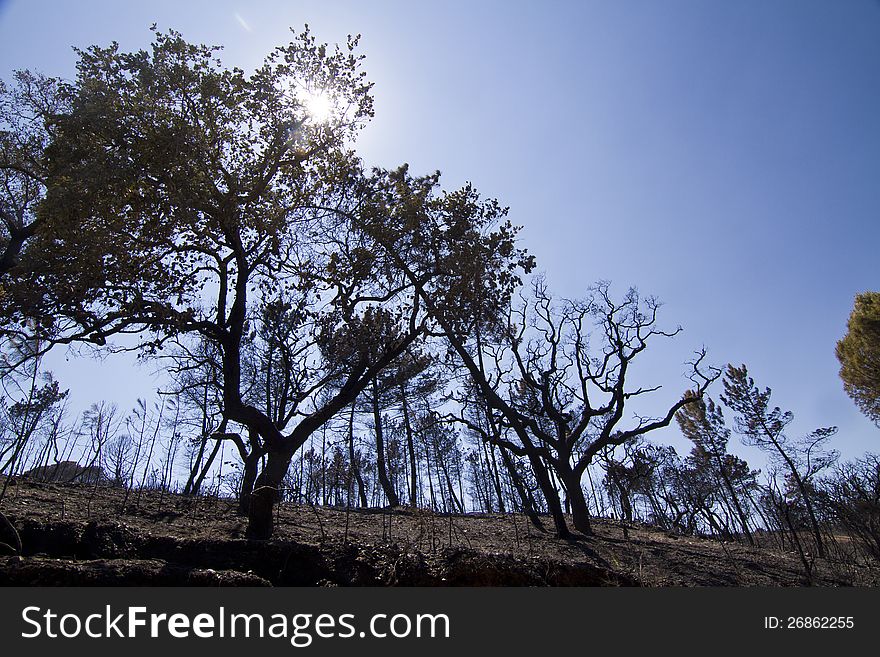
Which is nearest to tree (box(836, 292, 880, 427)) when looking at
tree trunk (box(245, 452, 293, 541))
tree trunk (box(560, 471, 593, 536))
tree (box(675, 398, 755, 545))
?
tree (box(675, 398, 755, 545))

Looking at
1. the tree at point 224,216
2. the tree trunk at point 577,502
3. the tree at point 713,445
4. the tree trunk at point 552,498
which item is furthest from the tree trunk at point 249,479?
the tree at point 713,445

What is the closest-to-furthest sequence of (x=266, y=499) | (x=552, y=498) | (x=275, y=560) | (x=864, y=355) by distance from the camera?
(x=275, y=560), (x=266, y=499), (x=552, y=498), (x=864, y=355)

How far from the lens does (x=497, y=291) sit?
9.98 m

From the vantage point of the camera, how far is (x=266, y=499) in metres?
7.28

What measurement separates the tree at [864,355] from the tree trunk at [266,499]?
2587 centimetres

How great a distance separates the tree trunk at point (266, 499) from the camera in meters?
7.00

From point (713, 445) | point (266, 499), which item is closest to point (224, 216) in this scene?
point (266, 499)

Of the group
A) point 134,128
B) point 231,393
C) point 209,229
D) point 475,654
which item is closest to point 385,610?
point 475,654

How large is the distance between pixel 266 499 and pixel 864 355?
26.7m

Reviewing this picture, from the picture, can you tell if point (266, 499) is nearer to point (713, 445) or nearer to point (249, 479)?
point (249, 479)

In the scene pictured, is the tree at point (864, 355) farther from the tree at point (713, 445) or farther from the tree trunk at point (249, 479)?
the tree trunk at point (249, 479)

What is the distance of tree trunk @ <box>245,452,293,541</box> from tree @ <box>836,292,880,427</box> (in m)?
25.9

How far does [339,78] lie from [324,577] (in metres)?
8.38

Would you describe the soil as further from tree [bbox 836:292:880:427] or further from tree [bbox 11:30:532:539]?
tree [bbox 836:292:880:427]
